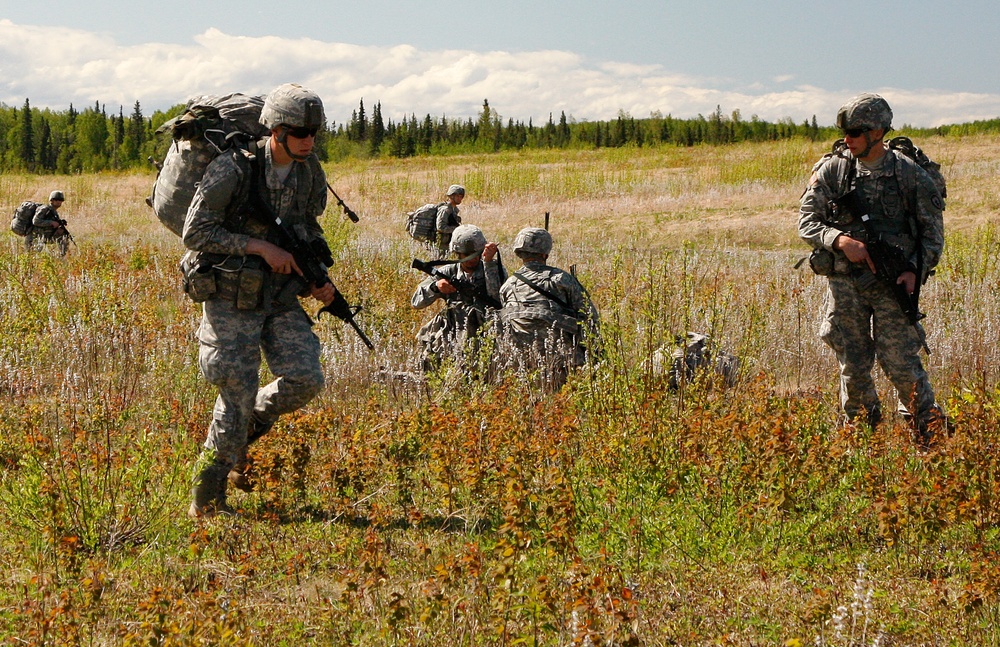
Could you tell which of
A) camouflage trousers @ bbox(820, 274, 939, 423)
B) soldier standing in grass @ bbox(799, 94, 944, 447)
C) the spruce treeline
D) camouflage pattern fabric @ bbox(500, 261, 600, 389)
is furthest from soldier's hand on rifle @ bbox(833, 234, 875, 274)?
the spruce treeline

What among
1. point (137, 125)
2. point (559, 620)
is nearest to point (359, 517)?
point (559, 620)

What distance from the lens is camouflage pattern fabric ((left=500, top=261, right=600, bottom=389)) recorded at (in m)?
6.63

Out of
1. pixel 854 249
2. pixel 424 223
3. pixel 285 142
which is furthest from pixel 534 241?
pixel 424 223

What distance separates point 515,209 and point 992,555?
19213 millimetres

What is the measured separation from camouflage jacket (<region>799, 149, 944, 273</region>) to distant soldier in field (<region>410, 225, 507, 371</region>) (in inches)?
94.2

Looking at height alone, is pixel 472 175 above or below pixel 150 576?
above

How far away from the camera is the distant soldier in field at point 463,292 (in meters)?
6.95

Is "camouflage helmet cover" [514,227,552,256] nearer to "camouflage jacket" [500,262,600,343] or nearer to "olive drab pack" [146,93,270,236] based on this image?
"camouflage jacket" [500,262,600,343]

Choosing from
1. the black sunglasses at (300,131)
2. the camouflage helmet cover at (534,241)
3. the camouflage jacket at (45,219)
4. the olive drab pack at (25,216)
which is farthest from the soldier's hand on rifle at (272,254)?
the olive drab pack at (25,216)

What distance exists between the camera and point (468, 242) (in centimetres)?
705

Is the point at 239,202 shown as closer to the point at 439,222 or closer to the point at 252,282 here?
the point at 252,282

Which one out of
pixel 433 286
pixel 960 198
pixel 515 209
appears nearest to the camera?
pixel 433 286

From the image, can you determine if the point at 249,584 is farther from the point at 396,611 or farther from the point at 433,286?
the point at 433,286

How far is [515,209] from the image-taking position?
22281mm
